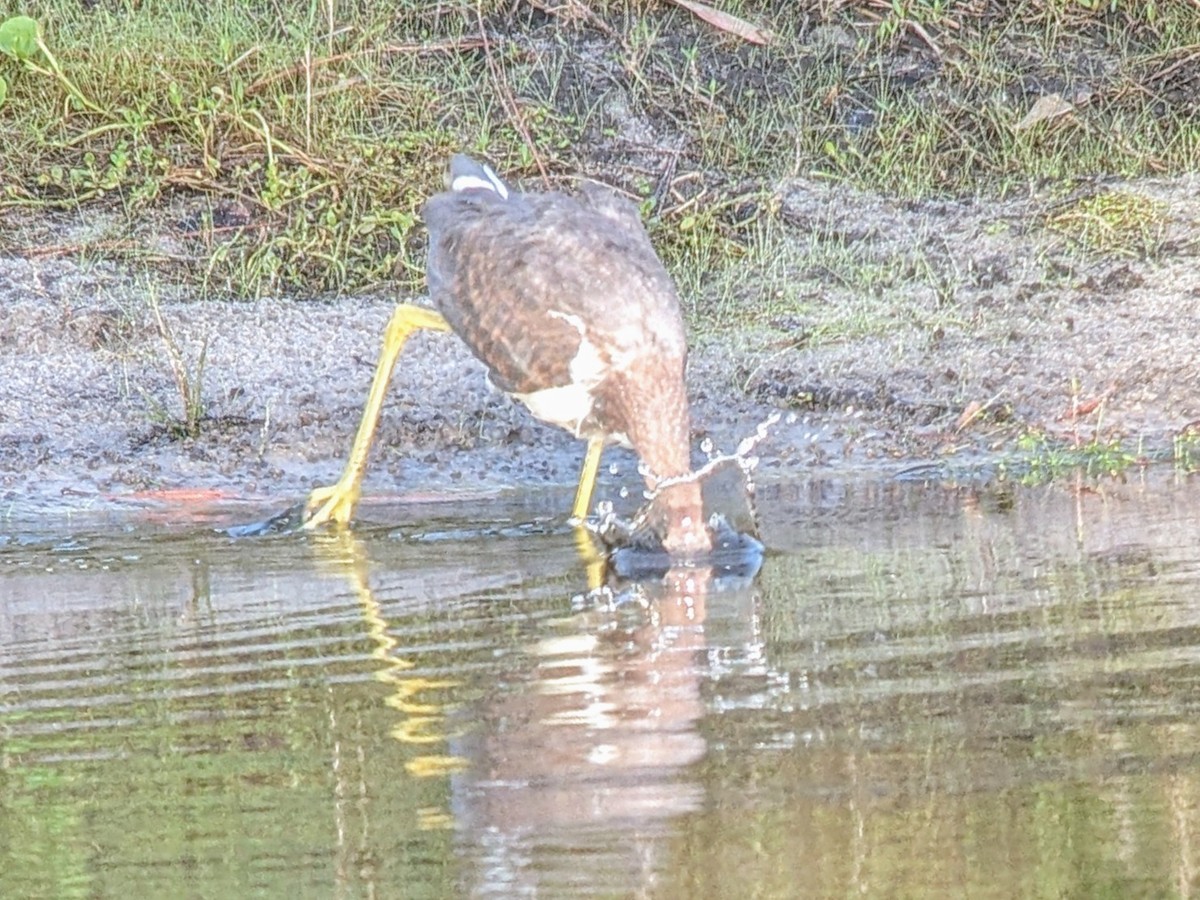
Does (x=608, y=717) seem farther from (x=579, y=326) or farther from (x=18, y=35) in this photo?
(x=18, y=35)

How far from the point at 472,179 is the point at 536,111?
236cm

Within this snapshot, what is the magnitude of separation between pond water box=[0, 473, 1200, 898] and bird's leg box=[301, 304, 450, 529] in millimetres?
317

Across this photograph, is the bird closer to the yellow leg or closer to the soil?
the yellow leg

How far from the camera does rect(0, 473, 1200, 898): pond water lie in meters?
3.07

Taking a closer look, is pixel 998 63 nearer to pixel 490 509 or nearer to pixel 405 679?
pixel 490 509

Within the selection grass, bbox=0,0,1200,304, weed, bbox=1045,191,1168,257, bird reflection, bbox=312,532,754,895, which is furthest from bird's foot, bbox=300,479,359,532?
weed, bbox=1045,191,1168,257

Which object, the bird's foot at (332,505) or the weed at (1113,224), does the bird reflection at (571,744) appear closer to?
the bird's foot at (332,505)

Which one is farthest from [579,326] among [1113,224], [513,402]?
[1113,224]

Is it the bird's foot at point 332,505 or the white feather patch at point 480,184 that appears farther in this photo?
the white feather patch at point 480,184

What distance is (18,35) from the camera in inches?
326

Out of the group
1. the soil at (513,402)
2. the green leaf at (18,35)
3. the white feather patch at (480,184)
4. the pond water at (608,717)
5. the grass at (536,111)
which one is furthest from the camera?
the green leaf at (18,35)

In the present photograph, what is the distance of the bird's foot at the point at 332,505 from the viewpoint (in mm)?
6152

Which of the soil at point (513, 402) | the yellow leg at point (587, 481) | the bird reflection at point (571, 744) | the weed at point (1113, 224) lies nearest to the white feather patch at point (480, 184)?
the yellow leg at point (587, 481)

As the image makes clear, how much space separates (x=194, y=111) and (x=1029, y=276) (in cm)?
308
